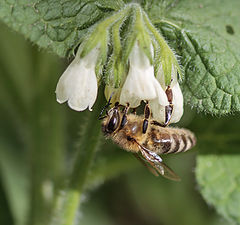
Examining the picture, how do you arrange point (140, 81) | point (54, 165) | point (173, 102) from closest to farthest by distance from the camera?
point (140, 81) → point (173, 102) → point (54, 165)

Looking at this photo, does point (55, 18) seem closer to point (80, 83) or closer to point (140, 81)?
point (80, 83)

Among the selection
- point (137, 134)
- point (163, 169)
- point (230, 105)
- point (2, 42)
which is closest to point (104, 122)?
point (137, 134)

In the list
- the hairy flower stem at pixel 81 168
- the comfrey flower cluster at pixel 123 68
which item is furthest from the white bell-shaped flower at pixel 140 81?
the hairy flower stem at pixel 81 168

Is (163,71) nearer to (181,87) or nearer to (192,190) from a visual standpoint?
(181,87)

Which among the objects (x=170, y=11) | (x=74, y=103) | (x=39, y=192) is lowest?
(x=39, y=192)

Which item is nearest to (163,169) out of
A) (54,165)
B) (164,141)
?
(164,141)
